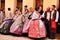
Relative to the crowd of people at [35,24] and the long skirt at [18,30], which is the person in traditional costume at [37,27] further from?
the long skirt at [18,30]

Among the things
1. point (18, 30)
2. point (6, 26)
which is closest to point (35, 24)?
point (18, 30)

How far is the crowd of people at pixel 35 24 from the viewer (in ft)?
28.9

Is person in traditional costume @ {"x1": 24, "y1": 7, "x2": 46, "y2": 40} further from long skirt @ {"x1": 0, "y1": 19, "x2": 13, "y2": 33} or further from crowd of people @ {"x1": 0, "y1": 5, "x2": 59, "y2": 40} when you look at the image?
long skirt @ {"x1": 0, "y1": 19, "x2": 13, "y2": 33}

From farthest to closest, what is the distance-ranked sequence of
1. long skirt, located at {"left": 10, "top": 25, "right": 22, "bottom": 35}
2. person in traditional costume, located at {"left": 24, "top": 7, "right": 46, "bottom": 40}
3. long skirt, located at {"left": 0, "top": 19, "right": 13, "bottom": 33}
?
long skirt, located at {"left": 0, "top": 19, "right": 13, "bottom": 33}, long skirt, located at {"left": 10, "top": 25, "right": 22, "bottom": 35}, person in traditional costume, located at {"left": 24, "top": 7, "right": 46, "bottom": 40}

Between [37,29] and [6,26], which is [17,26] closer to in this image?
[6,26]

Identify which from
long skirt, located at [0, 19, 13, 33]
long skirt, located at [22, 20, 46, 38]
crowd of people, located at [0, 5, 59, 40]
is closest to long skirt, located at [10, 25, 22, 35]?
crowd of people, located at [0, 5, 59, 40]

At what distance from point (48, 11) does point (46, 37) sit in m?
1.18

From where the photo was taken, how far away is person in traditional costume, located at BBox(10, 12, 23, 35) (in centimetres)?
982

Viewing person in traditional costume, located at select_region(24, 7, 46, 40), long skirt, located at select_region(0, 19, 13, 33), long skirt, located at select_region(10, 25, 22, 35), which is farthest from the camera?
long skirt, located at select_region(0, 19, 13, 33)

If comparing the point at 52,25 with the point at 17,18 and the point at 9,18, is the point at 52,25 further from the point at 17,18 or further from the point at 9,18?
the point at 9,18

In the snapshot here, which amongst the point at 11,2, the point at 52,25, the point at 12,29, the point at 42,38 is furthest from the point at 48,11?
the point at 11,2

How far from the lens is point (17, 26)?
9.86 meters

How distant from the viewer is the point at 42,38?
29.6ft

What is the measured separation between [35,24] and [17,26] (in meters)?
1.36
